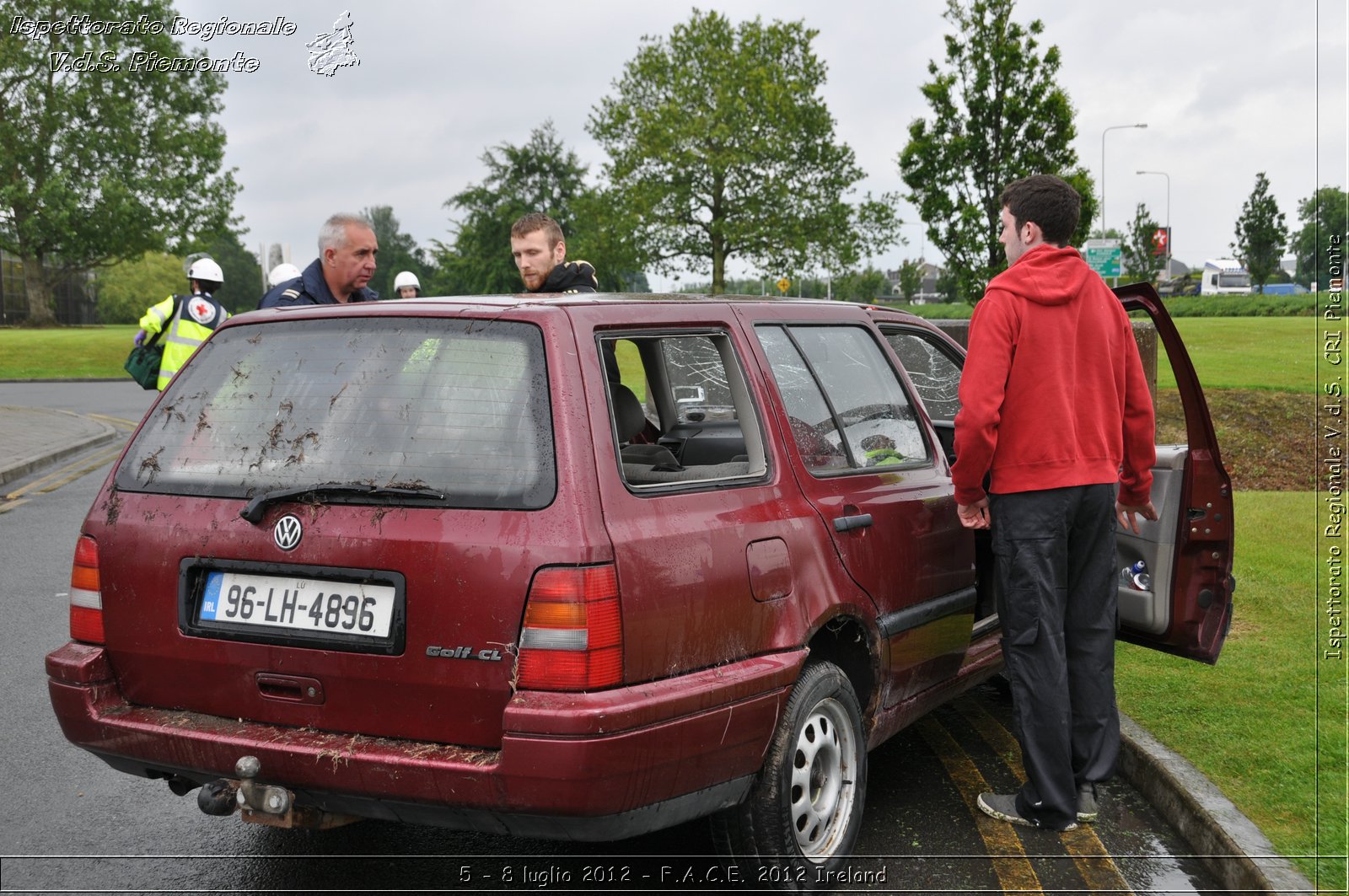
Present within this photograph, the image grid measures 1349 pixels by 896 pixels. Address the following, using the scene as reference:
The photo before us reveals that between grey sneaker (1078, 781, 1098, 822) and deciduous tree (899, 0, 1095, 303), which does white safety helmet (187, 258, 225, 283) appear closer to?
grey sneaker (1078, 781, 1098, 822)

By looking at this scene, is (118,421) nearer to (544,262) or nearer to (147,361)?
(147,361)

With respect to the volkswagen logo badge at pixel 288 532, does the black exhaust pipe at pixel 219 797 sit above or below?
below

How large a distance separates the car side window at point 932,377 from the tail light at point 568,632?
294 centimetres

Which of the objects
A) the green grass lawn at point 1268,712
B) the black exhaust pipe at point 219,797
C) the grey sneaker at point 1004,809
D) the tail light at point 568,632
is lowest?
the grey sneaker at point 1004,809

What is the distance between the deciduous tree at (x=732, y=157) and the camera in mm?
44938

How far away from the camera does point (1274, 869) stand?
3482 millimetres

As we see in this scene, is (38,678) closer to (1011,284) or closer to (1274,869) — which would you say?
(1011,284)

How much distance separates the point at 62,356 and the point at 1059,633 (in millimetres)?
37602

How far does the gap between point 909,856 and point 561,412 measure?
193 cm

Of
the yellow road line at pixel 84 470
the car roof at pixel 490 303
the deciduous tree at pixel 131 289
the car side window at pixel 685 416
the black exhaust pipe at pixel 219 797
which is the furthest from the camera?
the deciduous tree at pixel 131 289

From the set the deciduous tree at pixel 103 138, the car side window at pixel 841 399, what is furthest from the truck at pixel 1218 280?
the car side window at pixel 841 399

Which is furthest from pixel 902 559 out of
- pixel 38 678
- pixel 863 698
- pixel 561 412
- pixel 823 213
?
pixel 823 213

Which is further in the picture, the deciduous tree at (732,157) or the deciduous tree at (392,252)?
the deciduous tree at (392,252)
